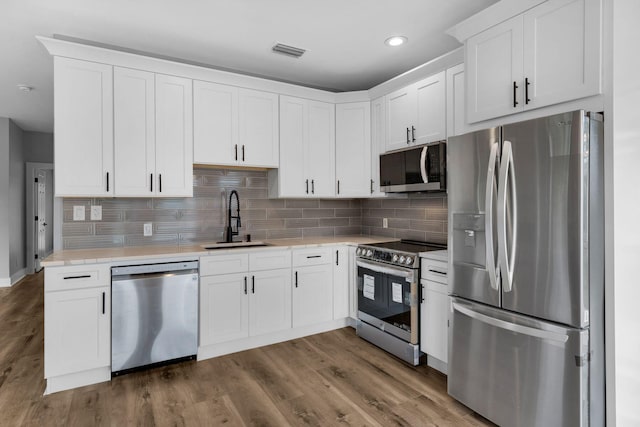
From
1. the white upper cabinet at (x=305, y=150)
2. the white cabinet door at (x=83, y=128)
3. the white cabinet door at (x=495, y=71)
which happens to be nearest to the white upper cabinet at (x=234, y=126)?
the white upper cabinet at (x=305, y=150)

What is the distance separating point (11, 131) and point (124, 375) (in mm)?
5442

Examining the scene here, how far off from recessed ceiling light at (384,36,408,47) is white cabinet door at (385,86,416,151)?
1.45ft

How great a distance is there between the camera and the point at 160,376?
2836 millimetres

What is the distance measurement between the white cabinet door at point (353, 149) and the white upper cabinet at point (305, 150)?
78 millimetres

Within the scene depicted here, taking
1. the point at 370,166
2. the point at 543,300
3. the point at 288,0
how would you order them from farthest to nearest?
the point at 370,166 < the point at 288,0 < the point at 543,300

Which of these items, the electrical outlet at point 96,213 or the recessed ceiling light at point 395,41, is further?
the electrical outlet at point 96,213

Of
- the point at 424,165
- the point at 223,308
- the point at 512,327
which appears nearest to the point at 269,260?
the point at 223,308

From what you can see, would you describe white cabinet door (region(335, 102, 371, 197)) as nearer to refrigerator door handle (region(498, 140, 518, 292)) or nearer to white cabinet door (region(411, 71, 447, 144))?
white cabinet door (region(411, 71, 447, 144))

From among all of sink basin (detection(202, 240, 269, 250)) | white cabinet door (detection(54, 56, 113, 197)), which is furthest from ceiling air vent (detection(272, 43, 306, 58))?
sink basin (detection(202, 240, 269, 250))

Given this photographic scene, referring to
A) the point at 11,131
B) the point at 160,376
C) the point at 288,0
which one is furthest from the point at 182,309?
Result: the point at 11,131

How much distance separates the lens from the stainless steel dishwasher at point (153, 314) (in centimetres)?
278

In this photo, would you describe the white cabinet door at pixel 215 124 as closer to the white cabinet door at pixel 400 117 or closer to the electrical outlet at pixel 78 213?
the electrical outlet at pixel 78 213

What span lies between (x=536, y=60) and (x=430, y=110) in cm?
115

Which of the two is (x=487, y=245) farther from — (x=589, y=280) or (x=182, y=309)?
(x=182, y=309)
